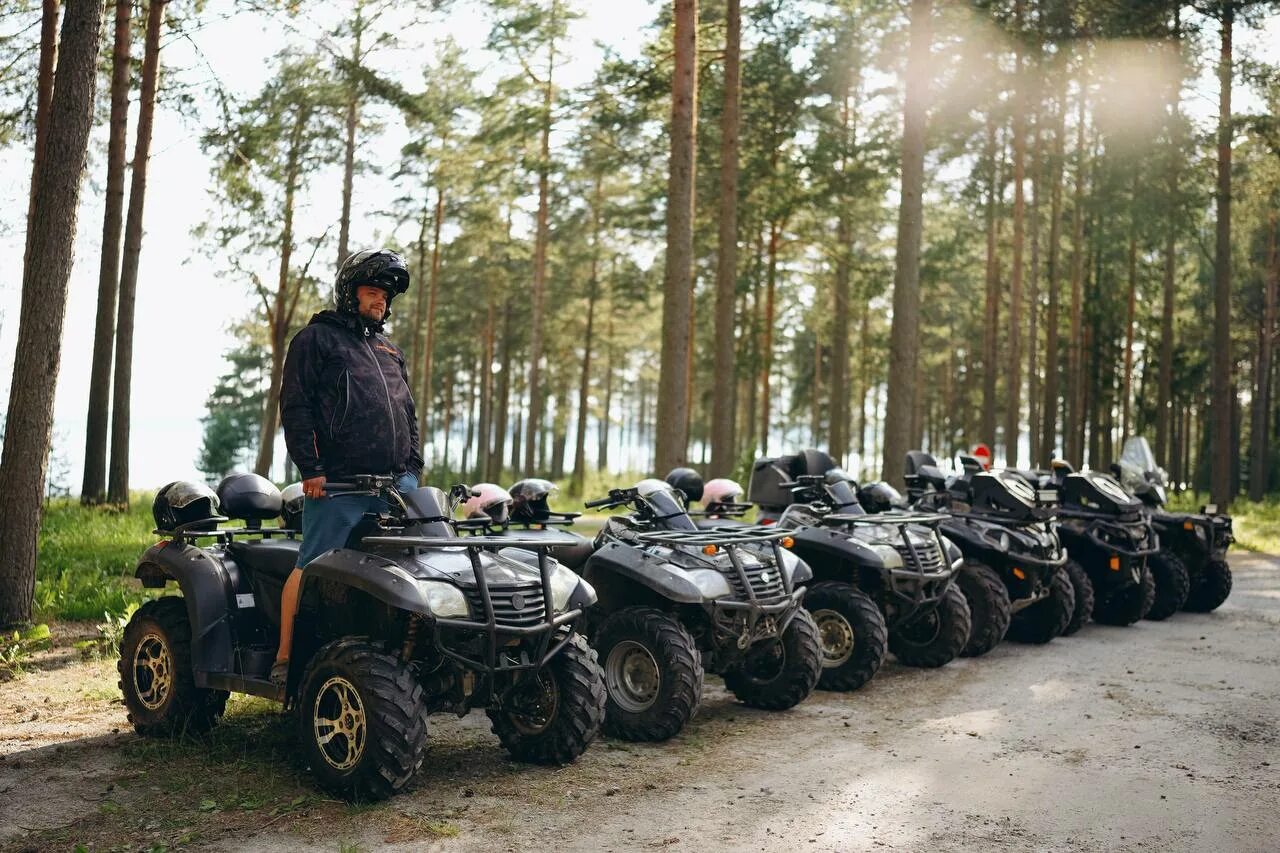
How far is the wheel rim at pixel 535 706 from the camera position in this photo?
5562 millimetres

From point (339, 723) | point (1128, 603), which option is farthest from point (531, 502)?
point (1128, 603)

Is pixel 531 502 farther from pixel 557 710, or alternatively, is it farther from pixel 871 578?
pixel 871 578

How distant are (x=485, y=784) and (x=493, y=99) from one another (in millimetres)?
15686

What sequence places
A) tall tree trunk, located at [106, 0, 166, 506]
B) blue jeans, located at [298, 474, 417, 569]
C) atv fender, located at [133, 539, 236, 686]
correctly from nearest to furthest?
blue jeans, located at [298, 474, 417, 569] → atv fender, located at [133, 539, 236, 686] → tall tree trunk, located at [106, 0, 166, 506]

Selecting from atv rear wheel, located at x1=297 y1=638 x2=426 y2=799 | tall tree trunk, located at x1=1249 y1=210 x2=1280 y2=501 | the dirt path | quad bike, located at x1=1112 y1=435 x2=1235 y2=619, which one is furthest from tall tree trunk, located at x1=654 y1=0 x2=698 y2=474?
tall tree trunk, located at x1=1249 y1=210 x2=1280 y2=501

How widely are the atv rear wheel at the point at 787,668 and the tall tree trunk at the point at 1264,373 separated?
29.7 meters

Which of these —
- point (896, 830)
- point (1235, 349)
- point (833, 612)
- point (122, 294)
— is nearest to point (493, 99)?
point (122, 294)

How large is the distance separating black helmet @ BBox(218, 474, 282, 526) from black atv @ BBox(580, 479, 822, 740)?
1.93 metres

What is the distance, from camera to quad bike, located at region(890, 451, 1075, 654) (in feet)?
31.5

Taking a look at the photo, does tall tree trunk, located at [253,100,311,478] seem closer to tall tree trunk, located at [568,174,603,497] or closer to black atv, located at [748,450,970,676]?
tall tree trunk, located at [568,174,603,497]

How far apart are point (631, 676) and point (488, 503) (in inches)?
64.0

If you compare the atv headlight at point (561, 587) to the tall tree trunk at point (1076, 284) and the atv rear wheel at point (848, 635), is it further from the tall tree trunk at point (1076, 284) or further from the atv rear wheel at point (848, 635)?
the tall tree trunk at point (1076, 284)

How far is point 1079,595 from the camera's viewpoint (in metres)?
11.1

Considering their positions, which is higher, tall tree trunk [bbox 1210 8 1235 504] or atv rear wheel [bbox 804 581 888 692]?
tall tree trunk [bbox 1210 8 1235 504]
